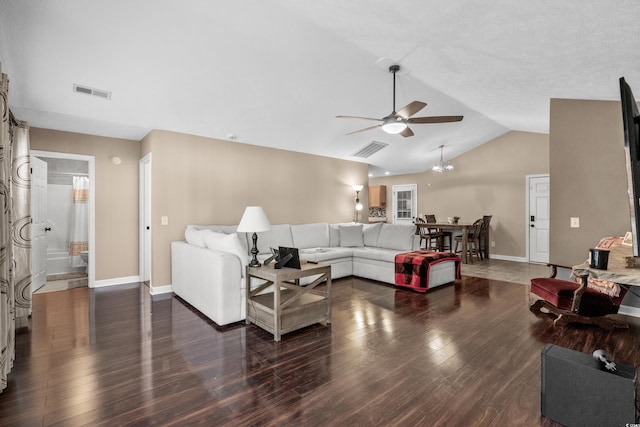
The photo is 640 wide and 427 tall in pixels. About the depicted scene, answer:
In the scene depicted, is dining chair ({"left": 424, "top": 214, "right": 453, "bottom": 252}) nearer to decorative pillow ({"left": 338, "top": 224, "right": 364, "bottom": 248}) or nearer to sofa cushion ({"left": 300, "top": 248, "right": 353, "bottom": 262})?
decorative pillow ({"left": 338, "top": 224, "right": 364, "bottom": 248})

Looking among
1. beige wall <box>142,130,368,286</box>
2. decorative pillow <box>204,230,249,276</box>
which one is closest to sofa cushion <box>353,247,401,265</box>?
beige wall <box>142,130,368,286</box>

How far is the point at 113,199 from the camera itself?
16.5ft

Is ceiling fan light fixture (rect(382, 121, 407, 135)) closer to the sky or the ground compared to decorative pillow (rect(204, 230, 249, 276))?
closer to the sky

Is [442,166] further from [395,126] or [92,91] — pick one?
[92,91]

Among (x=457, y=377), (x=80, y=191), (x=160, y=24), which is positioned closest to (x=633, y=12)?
(x=457, y=377)

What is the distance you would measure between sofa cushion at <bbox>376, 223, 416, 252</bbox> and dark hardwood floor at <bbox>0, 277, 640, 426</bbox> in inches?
65.9

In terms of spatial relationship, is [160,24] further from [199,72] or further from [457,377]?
[457,377]

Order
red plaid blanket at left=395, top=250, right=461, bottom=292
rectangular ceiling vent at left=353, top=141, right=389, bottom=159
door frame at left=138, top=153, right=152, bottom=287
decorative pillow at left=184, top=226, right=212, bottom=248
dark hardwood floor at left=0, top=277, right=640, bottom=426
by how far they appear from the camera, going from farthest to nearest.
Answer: rectangular ceiling vent at left=353, top=141, right=389, bottom=159 → door frame at left=138, top=153, right=152, bottom=287 → red plaid blanket at left=395, top=250, right=461, bottom=292 → decorative pillow at left=184, top=226, right=212, bottom=248 → dark hardwood floor at left=0, top=277, right=640, bottom=426

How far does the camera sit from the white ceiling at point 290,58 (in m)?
2.39

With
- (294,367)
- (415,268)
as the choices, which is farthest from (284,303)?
(415,268)

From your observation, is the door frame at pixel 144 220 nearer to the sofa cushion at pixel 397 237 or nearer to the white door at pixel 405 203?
the sofa cushion at pixel 397 237

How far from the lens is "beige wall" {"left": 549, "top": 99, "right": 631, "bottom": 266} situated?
3.66 m

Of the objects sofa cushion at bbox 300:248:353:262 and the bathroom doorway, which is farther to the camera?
the bathroom doorway

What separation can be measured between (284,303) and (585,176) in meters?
4.06
